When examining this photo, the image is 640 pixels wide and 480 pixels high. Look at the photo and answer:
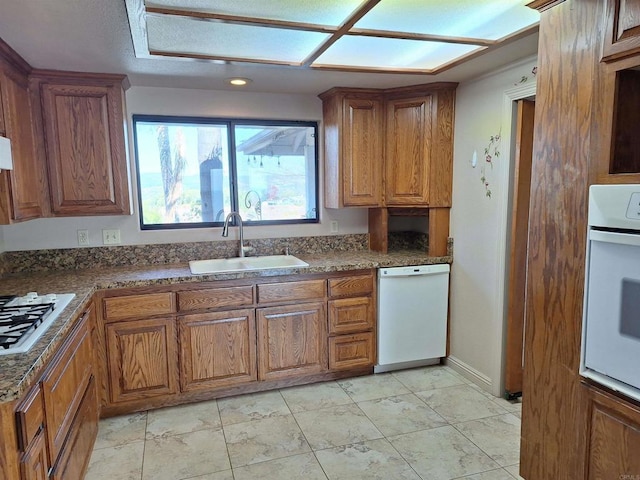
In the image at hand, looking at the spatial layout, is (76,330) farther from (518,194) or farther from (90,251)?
(518,194)

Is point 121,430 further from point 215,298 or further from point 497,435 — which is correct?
point 497,435

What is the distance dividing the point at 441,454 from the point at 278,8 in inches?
89.6

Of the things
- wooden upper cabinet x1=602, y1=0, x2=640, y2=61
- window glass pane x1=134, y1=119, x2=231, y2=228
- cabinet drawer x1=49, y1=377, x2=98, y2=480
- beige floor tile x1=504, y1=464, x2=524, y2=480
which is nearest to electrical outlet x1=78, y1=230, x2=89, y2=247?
window glass pane x1=134, y1=119, x2=231, y2=228

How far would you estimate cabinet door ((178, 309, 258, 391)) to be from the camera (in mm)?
2709

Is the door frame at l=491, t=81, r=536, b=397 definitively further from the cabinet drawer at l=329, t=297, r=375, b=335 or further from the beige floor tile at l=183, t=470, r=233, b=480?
the beige floor tile at l=183, t=470, r=233, b=480

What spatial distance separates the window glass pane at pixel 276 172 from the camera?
3322 mm

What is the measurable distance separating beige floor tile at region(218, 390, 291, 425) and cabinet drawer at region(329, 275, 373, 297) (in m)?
0.79

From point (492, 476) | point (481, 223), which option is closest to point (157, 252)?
point (481, 223)

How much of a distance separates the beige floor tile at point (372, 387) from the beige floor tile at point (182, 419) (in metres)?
0.90

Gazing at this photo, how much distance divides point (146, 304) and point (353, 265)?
1.36 metres

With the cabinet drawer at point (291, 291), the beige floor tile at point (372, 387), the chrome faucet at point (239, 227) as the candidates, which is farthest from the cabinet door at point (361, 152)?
the beige floor tile at point (372, 387)

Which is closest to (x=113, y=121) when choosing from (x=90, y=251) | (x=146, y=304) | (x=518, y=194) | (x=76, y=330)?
(x=90, y=251)

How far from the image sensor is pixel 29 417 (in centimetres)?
131

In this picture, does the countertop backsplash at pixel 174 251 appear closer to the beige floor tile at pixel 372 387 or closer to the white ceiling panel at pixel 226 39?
the beige floor tile at pixel 372 387
